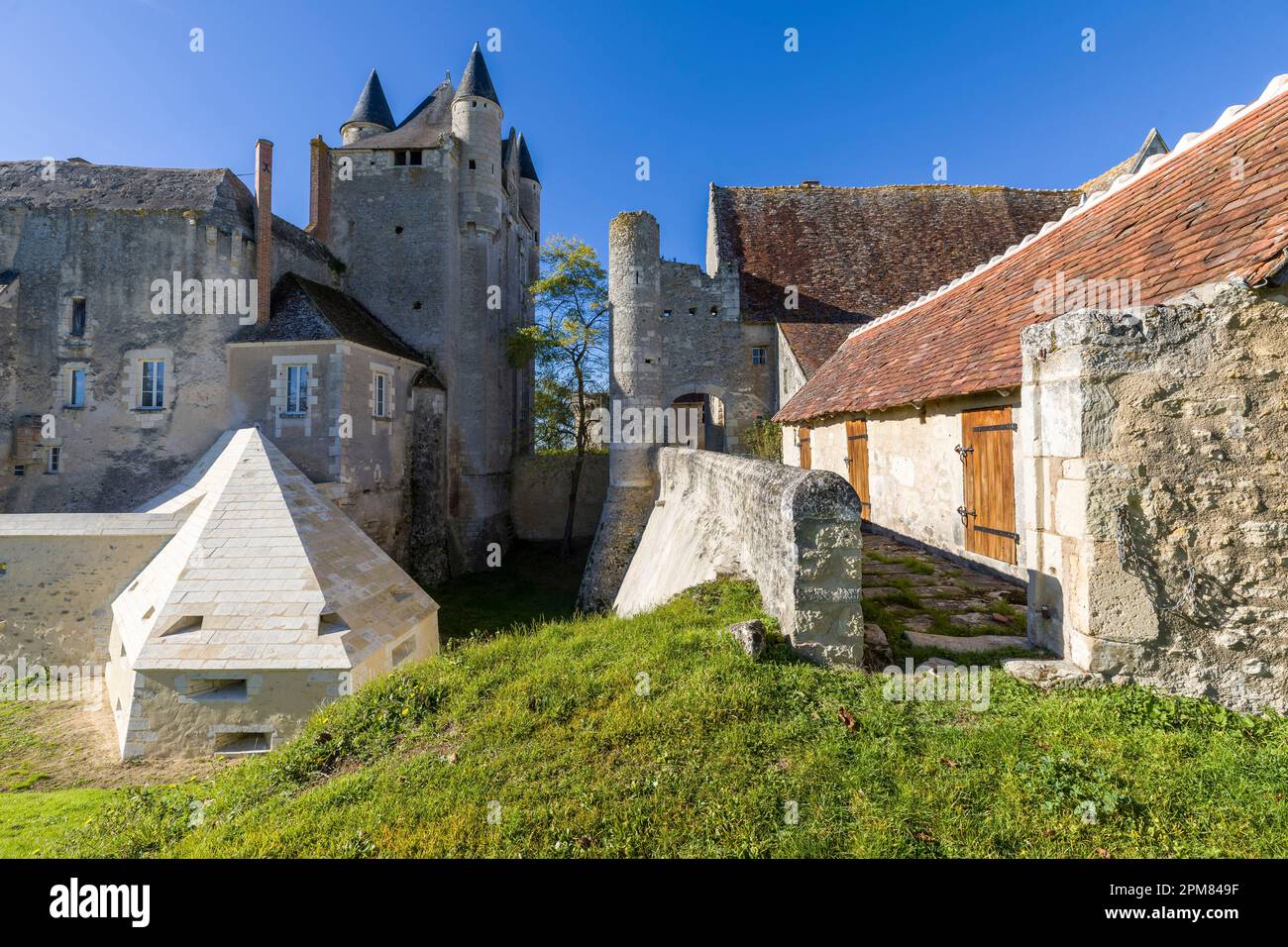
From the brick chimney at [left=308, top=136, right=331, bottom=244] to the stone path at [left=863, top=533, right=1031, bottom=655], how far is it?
2190 centimetres

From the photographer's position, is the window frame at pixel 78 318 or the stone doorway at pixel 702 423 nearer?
the window frame at pixel 78 318

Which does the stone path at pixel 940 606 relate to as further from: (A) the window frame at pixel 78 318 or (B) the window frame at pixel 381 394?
(A) the window frame at pixel 78 318

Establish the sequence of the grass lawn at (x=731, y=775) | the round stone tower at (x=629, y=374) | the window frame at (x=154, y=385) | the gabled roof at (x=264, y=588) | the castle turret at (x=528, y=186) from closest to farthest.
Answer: the grass lawn at (x=731, y=775) < the gabled roof at (x=264, y=588) < the window frame at (x=154, y=385) < the round stone tower at (x=629, y=374) < the castle turret at (x=528, y=186)

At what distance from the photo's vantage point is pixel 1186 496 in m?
4.08

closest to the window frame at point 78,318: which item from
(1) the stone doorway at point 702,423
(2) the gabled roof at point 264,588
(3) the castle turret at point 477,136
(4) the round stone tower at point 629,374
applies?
(2) the gabled roof at point 264,588

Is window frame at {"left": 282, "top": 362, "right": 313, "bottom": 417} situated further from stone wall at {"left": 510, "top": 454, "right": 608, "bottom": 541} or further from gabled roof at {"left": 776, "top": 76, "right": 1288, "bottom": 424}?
gabled roof at {"left": 776, "top": 76, "right": 1288, "bottom": 424}

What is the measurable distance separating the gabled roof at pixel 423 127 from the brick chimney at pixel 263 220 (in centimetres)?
471

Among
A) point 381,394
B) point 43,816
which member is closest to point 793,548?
point 43,816

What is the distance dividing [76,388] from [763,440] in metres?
19.6

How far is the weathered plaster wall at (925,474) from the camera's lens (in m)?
7.21

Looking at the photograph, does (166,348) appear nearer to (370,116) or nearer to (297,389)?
(297,389)

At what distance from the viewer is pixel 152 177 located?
17.2m
